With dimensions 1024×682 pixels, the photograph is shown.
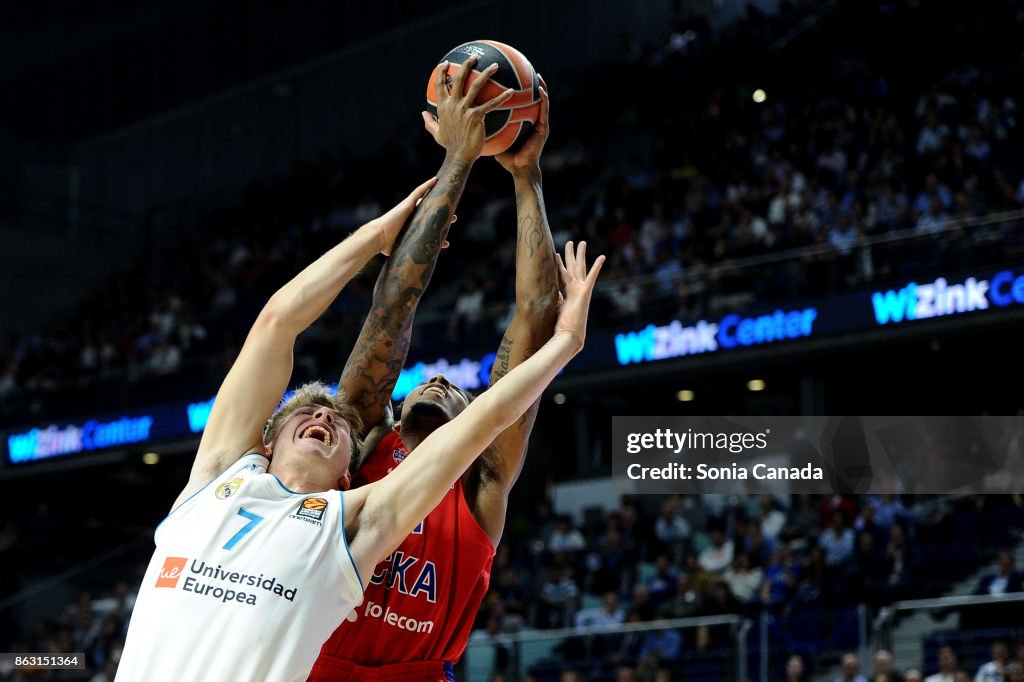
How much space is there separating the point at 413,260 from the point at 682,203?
14.7 meters

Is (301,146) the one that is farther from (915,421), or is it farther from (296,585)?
(296,585)

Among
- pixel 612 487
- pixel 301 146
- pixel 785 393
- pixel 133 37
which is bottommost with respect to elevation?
pixel 612 487

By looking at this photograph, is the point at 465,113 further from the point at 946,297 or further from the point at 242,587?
the point at 946,297

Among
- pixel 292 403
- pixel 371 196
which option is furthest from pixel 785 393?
pixel 292 403

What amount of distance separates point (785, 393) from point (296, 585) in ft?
51.3

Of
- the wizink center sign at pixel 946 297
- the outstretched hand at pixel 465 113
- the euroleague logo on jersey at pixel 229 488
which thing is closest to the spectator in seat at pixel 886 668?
the wizink center sign at pixel 946 297

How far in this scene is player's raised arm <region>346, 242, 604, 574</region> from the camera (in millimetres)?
3314

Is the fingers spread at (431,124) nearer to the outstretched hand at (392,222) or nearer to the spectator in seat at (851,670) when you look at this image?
the outstretched hand at (392,222)

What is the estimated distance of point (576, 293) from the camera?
385 cm

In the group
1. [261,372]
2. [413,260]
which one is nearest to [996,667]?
[413,260]

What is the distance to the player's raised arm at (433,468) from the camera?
3314mm

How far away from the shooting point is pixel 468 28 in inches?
988

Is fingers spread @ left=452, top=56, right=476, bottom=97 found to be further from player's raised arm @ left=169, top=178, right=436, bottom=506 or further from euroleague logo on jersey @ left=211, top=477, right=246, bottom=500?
euroleague logo on jersey @ left=211, top=477, right=246, bottom=500

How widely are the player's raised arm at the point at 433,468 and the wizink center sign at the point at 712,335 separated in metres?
12.7
